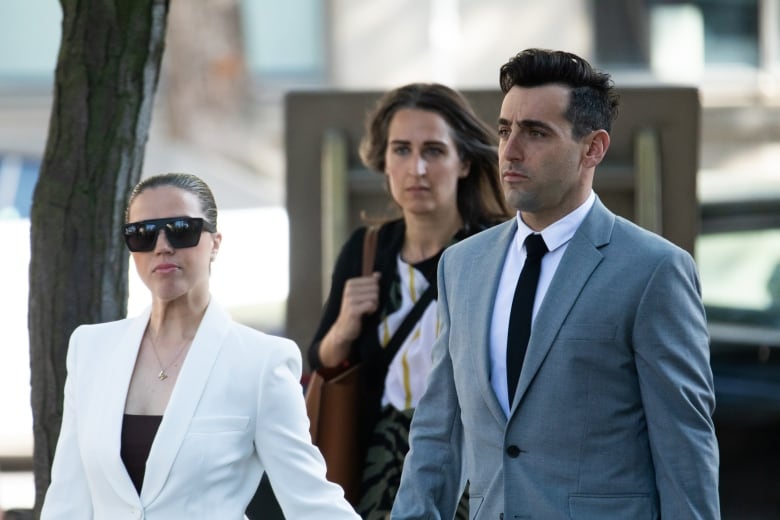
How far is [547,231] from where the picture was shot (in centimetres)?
382

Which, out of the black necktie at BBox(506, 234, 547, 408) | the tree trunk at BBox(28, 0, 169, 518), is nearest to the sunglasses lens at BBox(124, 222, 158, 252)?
the black necktie at BBox(506, 234, 547, 408)

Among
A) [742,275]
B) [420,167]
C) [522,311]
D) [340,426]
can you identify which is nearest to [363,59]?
[742,275]

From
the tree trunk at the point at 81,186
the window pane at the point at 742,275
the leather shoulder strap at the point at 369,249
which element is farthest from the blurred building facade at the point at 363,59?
the tree trunk at the point at 81,186

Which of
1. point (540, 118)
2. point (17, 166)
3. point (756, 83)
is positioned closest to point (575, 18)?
point (756, 83)

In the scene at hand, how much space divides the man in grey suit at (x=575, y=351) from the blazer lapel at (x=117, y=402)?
2.41 feet

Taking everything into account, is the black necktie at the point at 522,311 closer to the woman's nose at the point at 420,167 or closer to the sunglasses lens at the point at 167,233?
the sunglasses lens at the point at 167,233

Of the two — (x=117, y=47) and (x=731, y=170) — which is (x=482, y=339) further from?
(x=731, y=170)

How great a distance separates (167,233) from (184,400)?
1.42 ft

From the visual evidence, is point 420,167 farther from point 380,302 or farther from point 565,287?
point 565,287

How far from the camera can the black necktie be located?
371 centimetres

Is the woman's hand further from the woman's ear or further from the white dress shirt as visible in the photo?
the white dress shirt

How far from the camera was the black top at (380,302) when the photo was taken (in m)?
5.07

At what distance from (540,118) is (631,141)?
3.09 metres

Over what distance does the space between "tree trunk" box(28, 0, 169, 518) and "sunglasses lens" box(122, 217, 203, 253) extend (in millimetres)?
1283
